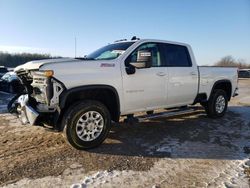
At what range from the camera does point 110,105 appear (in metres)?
6.09

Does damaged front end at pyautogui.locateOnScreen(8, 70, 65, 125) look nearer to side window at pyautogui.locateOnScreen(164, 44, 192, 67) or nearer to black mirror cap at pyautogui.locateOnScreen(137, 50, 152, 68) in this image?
black mirror cap at pyautogui.locateOnScreen(137, 50, 152, 68)

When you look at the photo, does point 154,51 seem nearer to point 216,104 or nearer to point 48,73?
point 48,73

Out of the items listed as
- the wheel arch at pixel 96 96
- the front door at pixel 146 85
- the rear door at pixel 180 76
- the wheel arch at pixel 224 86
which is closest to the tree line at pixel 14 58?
the wheel arch at pixel 224 86

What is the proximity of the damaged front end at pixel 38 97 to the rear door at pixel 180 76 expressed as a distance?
2.74 metres

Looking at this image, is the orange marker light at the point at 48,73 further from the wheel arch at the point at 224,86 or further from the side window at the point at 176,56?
the wheel arch at the point at 224,86

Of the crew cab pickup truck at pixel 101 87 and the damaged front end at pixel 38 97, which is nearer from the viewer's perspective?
the damaged front end at pixel 38 97

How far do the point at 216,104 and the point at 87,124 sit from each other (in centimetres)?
447

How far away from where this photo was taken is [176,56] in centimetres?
745

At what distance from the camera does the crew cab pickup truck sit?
5293mm

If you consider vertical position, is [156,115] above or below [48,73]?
below

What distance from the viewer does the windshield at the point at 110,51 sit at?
637cm

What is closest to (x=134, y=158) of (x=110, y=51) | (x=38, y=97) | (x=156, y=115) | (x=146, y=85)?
(x=146, y=85)

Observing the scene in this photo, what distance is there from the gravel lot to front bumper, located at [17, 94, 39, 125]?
0.54 metres

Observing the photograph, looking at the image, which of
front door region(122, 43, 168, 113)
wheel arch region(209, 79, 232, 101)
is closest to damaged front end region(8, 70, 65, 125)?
front door region(122, 43, 168, 113)
